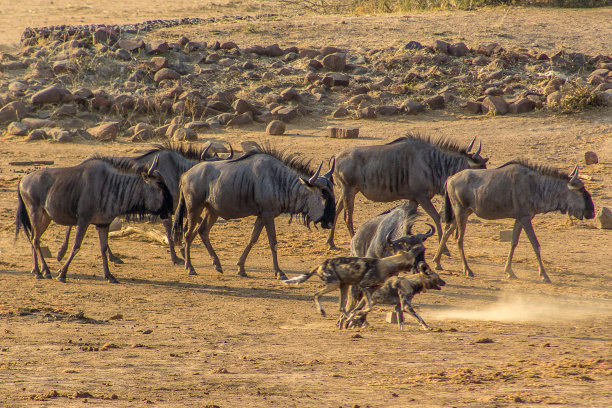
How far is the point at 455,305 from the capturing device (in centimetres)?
997

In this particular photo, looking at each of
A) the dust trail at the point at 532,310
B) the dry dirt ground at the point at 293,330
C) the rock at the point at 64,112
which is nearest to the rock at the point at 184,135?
the dry dirt ground at the point at 293,330

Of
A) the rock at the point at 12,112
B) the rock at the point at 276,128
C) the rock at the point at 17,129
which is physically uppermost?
the rock at the point at 276,128

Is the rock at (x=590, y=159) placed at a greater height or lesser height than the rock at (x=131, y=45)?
lesser

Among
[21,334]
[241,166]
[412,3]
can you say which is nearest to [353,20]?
[412,3]

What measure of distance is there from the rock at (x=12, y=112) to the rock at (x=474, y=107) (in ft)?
35.5

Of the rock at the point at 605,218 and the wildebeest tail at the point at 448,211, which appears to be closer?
the wildebeest tail at the point at 448,211

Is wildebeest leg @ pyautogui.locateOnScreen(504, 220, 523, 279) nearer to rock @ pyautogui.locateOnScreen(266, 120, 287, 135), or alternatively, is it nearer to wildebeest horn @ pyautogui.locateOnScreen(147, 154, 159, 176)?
wildebeest horn @ pyautogui.locateOnScreen(147, 154, 159, 176)

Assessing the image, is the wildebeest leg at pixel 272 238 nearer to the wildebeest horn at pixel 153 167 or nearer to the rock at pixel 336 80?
the wildebeest horn at pixel 153 167

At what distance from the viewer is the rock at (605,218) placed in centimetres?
1395

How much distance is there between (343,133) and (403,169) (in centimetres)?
586

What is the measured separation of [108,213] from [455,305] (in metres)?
4.67

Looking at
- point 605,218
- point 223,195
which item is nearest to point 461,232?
point 223,195

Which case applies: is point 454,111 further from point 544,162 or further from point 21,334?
point 21,334

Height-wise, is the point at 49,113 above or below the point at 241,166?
below
